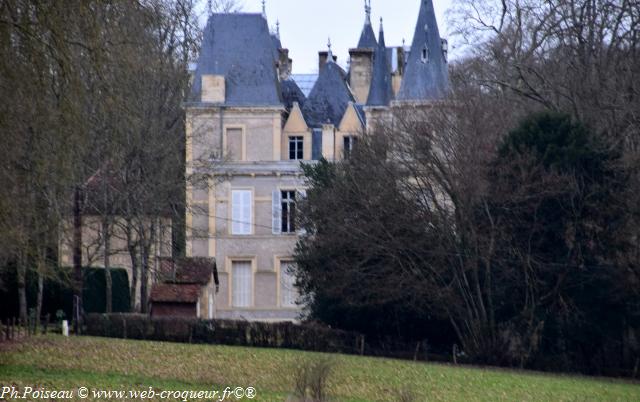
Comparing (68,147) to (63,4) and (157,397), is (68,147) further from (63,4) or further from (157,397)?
(157,397)

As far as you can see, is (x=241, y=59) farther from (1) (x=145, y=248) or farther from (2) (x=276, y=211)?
(1) (x=145, y=248)

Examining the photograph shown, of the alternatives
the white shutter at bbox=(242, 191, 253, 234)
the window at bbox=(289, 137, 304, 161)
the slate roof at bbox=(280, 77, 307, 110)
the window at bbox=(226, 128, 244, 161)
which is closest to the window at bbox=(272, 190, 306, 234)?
the white shutter at bbox=(242, 191, 253, 234)

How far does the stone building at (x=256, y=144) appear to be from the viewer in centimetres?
5388

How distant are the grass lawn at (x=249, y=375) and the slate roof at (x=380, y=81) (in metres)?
24.8

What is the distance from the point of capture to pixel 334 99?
188 ft

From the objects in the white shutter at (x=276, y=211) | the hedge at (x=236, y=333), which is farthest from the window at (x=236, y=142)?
the hedge at (x=236, y=333)

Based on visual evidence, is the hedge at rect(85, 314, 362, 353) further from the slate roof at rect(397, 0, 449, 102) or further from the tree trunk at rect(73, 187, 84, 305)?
the slate roof at rect(397, 0, 449, 102)

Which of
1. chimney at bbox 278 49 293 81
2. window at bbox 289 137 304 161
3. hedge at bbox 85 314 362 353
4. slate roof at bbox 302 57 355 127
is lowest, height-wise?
hedge at bbox 85 314 362 353

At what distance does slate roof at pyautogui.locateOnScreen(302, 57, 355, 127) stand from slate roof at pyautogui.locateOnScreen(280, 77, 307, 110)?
0.53 m

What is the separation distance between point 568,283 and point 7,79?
22.6m

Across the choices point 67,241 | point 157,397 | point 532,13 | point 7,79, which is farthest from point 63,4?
point 532,13

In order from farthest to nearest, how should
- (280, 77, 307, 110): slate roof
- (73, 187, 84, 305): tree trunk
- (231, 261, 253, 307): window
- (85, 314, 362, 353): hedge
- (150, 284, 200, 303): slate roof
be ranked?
(280, 77, 307, 110): slate roof
(231, 261, 253, 307): window
(150, 284, 200, 303): slate roof
(85, 314, 362, 353): hedge
(73, 187, 84, 305): tree trunk

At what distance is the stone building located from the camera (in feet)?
177

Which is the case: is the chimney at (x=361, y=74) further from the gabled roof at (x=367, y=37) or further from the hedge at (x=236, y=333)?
the hedge at (x=236, y=333)
